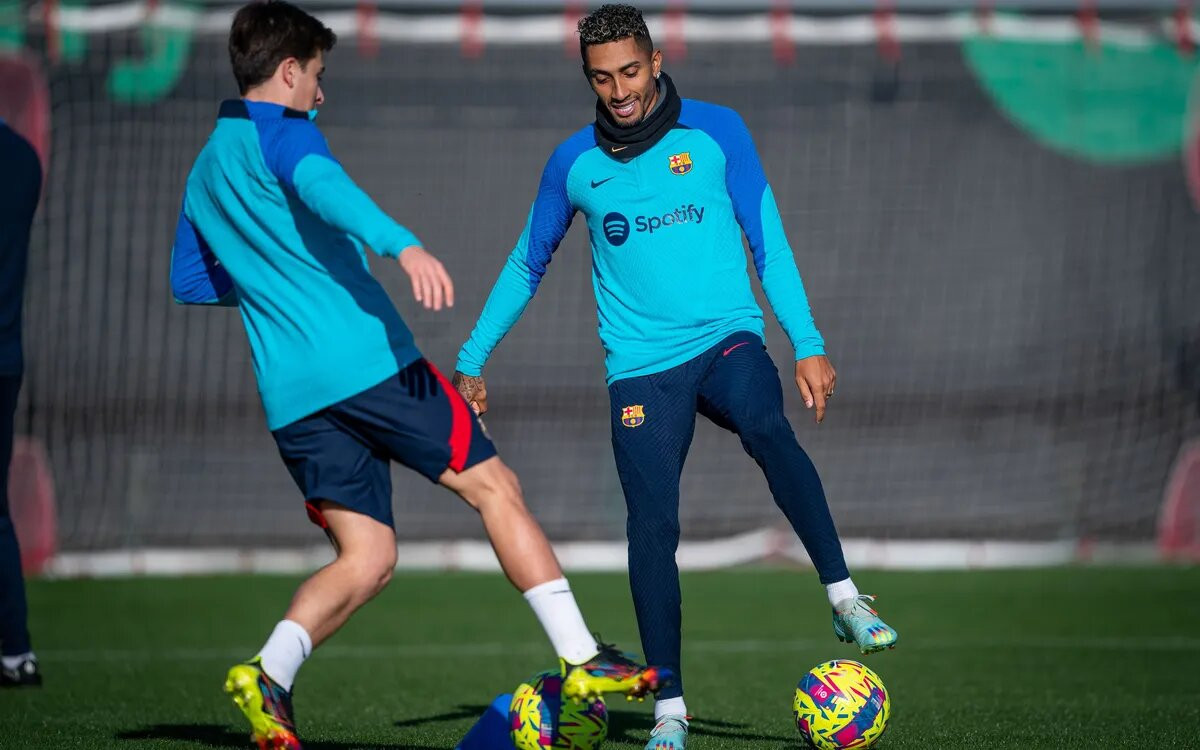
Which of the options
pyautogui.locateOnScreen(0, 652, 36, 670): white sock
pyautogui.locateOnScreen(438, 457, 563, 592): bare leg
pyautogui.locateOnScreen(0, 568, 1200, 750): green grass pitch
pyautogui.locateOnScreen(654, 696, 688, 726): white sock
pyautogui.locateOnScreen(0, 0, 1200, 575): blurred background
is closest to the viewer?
pyautogui.locateOnScreen(438, 457, 563, 592): bare leg

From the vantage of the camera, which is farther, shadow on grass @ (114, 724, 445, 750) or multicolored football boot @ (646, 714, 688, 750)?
shadow on grass @ (114, 724, 445, 750)

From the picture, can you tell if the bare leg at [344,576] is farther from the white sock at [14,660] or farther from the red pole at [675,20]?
the red pole at [675,20]

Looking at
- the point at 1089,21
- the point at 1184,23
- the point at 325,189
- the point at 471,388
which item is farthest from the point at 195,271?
the point at 1184,23

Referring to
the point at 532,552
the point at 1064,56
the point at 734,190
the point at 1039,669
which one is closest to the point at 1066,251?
the point at 1064,56

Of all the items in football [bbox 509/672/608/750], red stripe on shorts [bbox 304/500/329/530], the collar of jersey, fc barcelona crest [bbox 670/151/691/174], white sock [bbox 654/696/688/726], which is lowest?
white sock [bbox 654/696/688/726]

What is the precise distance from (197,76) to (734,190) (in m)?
8.46

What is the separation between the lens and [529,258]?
5.13m

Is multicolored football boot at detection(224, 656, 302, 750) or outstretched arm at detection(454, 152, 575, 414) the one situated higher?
outstretched arm at detection(454, 152, 575, 414)

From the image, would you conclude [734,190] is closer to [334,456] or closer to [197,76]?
[334,456]

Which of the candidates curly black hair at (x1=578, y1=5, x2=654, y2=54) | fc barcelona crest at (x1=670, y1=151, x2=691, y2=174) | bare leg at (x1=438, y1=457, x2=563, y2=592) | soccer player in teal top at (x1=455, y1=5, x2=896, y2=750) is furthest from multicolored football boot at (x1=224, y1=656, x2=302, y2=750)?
curly black hair at (x1=578, y1=5, x2=654, y2=54)

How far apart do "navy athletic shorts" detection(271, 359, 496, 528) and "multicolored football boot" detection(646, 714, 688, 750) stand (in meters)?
1.01

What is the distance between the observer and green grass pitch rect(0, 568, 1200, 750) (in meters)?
5.25

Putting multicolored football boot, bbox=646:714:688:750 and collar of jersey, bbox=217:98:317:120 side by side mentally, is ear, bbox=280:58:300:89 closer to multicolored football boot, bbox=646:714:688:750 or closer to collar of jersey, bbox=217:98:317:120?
collar of jersey, bbox=217:98:317:120

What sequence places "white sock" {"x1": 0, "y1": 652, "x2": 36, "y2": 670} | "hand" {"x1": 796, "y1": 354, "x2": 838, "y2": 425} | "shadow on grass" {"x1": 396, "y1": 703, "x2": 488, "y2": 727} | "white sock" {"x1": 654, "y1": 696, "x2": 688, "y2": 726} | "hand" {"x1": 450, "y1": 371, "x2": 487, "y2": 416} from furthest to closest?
"white sock" {"x1": 0, "y1": 652, "x2": 36, "y2": 670} < "shadow on grass" {"x1": 396, "y1": 703, "x2": 488, "y2": 727} < "hand" {"x1": 450, "y1": 371, "x2": 487, "y2": 416} < "hand" {"x1": 796, "y1": 354, "x2": 838, "y2": 425} < "white sock" {"x1": 654, "y1": 696, "x2": 688, "y2": 726}
